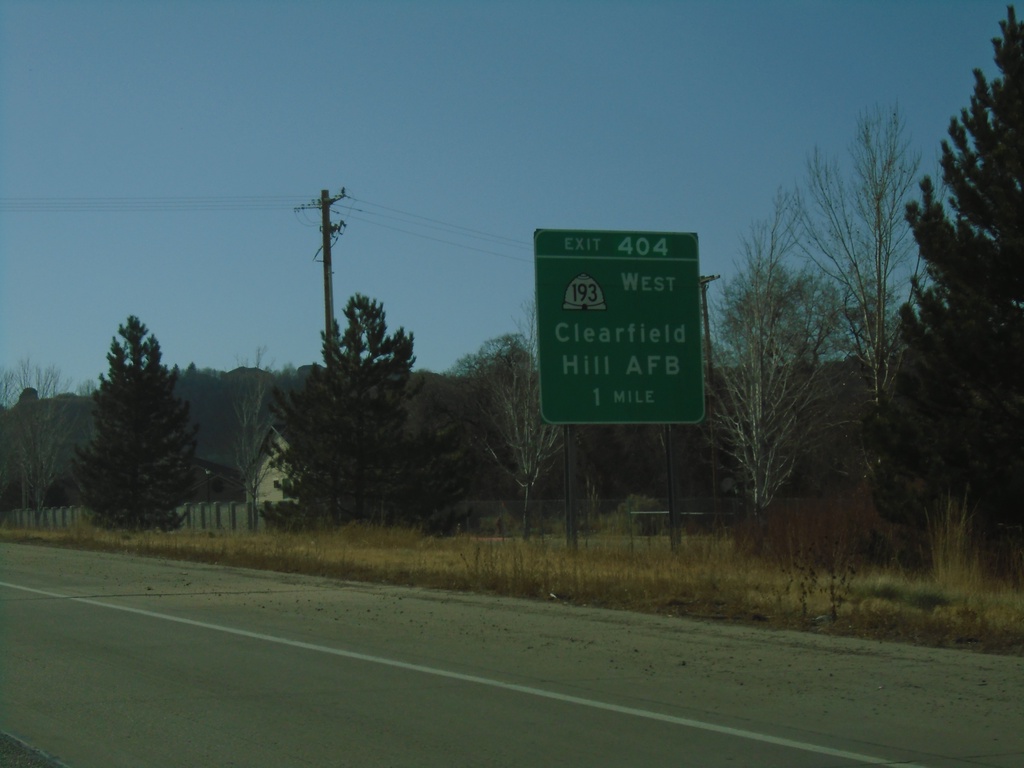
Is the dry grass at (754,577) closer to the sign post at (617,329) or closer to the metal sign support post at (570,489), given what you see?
the metal sign support post at (570,489)

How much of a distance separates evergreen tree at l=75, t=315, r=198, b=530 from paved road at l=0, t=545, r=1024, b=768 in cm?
3742

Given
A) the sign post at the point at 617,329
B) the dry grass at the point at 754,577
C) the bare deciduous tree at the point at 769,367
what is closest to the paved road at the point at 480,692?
the dry grass at the point at 754,577

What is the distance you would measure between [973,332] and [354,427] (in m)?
25.2

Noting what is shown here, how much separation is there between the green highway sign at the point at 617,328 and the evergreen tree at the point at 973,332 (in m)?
3.43

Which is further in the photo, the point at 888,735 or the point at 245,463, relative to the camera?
the point at 245,463

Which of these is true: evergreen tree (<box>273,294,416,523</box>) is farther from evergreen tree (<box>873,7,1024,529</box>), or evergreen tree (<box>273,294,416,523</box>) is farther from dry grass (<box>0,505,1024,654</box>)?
evergreen tree (<box>873,7,1024,529</box>)

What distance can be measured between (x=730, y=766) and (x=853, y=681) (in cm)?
296

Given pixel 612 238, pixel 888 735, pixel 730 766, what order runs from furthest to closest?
pixel 612 238, pixel 888 735, pixel 730 766

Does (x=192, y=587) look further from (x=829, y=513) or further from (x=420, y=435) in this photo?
(x=420, y=435)

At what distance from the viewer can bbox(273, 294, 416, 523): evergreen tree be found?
124ft

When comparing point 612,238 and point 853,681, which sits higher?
point 612,238

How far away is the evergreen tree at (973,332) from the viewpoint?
Answer: 16094mm

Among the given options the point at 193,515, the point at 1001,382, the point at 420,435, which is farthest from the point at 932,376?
the point at 193,515

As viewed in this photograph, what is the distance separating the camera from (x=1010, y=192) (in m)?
16.6
